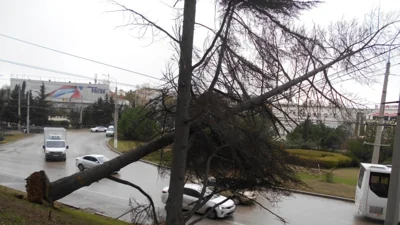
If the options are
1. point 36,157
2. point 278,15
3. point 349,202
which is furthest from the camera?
point 36,157

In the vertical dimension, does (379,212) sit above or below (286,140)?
below

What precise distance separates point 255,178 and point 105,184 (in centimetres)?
1695

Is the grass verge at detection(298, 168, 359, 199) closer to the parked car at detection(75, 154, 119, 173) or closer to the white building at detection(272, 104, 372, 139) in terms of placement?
the white building at detection(272, 104, 372, 139)

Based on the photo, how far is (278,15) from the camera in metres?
6.04

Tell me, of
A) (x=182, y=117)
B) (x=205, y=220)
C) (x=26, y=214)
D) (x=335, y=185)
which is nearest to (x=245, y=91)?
(x=182, y=117)

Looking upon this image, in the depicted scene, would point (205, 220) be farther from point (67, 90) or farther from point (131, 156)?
point (67, 90)

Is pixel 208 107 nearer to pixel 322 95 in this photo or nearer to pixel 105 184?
pixel 322 95

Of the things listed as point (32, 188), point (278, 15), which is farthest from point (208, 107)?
point (32, 188)

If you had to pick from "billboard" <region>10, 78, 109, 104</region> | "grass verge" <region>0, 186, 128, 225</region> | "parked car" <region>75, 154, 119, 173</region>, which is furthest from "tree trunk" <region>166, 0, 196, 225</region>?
"billboard" <region>10, 78, 109, 104</region>

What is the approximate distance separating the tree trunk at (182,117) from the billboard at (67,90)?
8677 cm

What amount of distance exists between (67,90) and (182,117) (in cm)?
8922

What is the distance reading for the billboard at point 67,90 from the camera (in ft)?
279

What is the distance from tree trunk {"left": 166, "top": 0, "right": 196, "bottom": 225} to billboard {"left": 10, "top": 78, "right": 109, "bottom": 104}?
86771 mm

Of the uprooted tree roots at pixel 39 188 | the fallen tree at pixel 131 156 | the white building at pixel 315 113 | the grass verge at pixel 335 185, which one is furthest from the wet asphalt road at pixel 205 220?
the fallen tree at pixel 131 156
